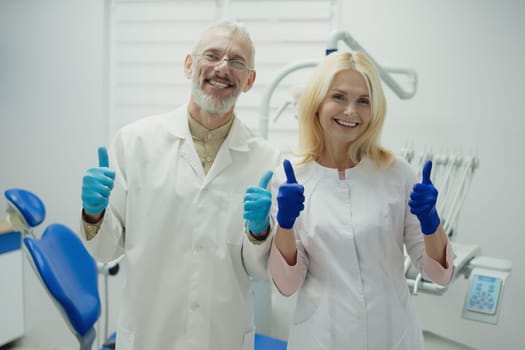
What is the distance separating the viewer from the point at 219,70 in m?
1.35

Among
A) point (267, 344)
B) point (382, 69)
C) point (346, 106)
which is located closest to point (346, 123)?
point (346, 106)

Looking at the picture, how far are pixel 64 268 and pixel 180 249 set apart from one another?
31.6 inches

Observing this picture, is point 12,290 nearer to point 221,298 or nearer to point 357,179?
point 221,298

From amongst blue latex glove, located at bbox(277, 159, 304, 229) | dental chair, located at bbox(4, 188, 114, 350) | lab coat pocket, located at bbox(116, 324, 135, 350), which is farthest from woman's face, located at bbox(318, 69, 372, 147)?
dental chair, located at bbox(4, 188, 114, 350)

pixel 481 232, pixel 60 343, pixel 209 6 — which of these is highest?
pixel 209 6

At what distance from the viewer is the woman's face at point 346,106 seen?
125cm

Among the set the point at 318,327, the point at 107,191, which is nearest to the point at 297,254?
the point at 318,327

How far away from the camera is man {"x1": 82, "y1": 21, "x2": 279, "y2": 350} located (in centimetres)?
→ 134

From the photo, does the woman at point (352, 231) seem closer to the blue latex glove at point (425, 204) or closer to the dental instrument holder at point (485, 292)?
the blue latex glove at point (425, 204)

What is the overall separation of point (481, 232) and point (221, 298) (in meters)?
1.66

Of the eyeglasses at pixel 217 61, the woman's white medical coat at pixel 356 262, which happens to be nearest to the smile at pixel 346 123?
the woman's white medical coat at pixel 356 262

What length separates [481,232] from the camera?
96.7 inches

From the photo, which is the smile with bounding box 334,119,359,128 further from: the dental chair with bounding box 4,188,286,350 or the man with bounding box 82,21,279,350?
the dental chair with bounding box 4,188,286,350

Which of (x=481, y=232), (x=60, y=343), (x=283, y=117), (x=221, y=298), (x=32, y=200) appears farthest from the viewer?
(x=60, y=343)
